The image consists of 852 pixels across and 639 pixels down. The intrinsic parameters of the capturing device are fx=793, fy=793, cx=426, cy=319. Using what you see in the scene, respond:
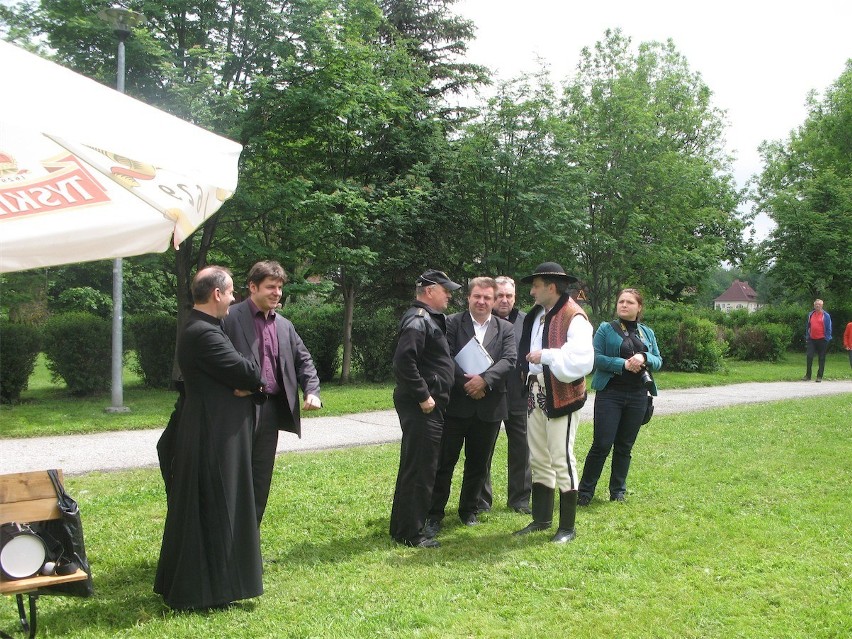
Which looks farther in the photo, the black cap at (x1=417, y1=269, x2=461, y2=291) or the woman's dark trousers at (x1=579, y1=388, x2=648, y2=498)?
the woman's dark trousers at (x1=579, y1=388, x2=648, y2=498)

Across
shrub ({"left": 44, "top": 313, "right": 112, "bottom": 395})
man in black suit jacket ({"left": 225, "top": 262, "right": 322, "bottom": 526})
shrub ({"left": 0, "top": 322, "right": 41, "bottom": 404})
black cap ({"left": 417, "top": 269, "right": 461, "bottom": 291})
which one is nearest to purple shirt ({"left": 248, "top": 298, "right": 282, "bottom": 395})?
man in black suit jacket ({"left": 225, "top": 262, "right": 322, "bottom": 526})

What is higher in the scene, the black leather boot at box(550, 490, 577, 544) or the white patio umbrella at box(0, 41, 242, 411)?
the white patio umbrella at box(0, 41, 242, 411)

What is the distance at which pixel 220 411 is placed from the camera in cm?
469

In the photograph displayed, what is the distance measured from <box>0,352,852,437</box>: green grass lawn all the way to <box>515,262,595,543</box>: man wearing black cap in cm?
715

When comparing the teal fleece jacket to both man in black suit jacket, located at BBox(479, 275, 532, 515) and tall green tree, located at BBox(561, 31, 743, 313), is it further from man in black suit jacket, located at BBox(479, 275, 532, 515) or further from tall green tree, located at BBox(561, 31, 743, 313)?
tall green tree, located at BBox(561, 31, 743, 313)

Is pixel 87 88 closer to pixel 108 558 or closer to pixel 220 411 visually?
pixel 220 411

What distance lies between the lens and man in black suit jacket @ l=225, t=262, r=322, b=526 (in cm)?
534

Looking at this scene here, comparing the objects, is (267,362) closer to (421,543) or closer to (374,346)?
(421,543)

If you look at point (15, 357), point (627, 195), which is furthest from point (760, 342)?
point (15, 357)

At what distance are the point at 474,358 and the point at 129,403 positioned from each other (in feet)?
30.6

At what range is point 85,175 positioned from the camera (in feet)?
11.1

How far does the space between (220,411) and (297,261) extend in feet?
35.4

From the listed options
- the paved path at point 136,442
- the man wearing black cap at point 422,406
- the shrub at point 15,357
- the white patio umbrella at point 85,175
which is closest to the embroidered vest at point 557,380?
the man wearing black cap at point 422,406

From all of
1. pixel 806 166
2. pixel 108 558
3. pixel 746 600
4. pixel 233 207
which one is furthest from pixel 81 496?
pixel 806 166
